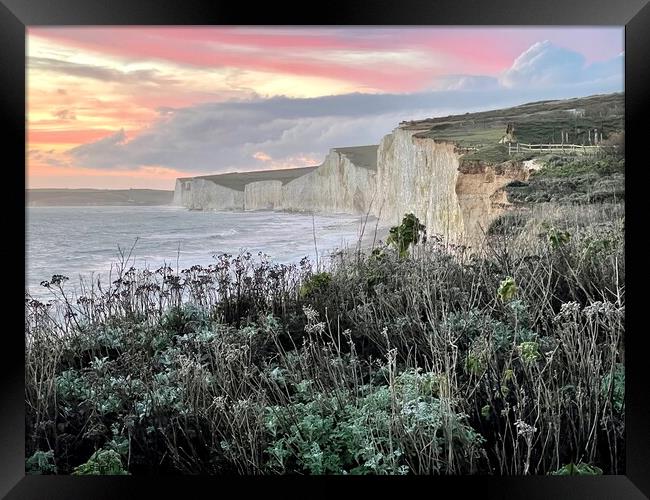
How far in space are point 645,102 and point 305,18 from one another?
4.96ft

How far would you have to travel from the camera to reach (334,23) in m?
2.81

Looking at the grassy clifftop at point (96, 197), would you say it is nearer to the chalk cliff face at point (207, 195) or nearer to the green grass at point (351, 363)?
the chalk cliff face at point (207, 195)

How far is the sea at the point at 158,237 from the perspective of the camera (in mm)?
3434

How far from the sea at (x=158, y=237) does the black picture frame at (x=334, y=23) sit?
1.78ft

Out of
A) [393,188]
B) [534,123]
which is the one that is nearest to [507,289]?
[393,188]

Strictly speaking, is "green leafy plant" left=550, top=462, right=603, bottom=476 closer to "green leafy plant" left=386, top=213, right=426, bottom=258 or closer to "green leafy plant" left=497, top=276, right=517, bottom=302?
"green leafy plant" left=497, top=276, right=517, bottom=302

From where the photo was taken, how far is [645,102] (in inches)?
110

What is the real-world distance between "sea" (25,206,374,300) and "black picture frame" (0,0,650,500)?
1.78ft

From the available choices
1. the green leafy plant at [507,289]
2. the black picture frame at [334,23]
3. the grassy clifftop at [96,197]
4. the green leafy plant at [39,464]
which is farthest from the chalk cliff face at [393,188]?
the green leafy plant at [39,464]

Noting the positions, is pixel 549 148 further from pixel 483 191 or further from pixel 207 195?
pixel 207 195

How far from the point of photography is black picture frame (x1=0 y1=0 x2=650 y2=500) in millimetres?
2781

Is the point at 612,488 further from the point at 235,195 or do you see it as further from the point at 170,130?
the point at 170,130

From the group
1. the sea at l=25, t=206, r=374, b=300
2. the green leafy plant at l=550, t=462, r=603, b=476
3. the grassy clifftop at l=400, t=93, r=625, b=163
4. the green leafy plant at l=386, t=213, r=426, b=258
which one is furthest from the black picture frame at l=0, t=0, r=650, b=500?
the green leafy plant at l=386, t=213, r=426, b=258

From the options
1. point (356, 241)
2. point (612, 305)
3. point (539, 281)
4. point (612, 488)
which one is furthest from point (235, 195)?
point (612, 488)
